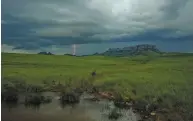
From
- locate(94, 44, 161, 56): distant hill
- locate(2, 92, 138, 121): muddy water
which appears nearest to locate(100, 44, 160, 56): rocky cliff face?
locate(94, 44, 161, 56): distant hill

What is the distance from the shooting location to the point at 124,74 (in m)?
2.61

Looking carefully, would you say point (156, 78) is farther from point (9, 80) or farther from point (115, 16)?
point (9, 80)

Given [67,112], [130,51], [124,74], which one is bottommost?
[67,112]

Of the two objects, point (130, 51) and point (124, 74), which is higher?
point (130, 51)

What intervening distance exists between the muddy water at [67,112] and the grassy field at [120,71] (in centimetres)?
15

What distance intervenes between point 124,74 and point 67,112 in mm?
522

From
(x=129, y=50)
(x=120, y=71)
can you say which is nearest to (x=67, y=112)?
(x=120, y=71)

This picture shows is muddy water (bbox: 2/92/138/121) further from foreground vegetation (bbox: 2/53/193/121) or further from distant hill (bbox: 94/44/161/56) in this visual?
distant hill (bbox: 94/44/161/56)

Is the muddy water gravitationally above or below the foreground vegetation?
below

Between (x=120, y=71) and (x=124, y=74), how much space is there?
38 mm

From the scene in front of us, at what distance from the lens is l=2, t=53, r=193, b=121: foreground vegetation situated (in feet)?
8.20

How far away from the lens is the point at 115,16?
2.61 metres

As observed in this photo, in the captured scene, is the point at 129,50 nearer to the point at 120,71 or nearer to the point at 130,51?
the point at 130,51

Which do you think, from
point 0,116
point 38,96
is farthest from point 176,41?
point 0,116
